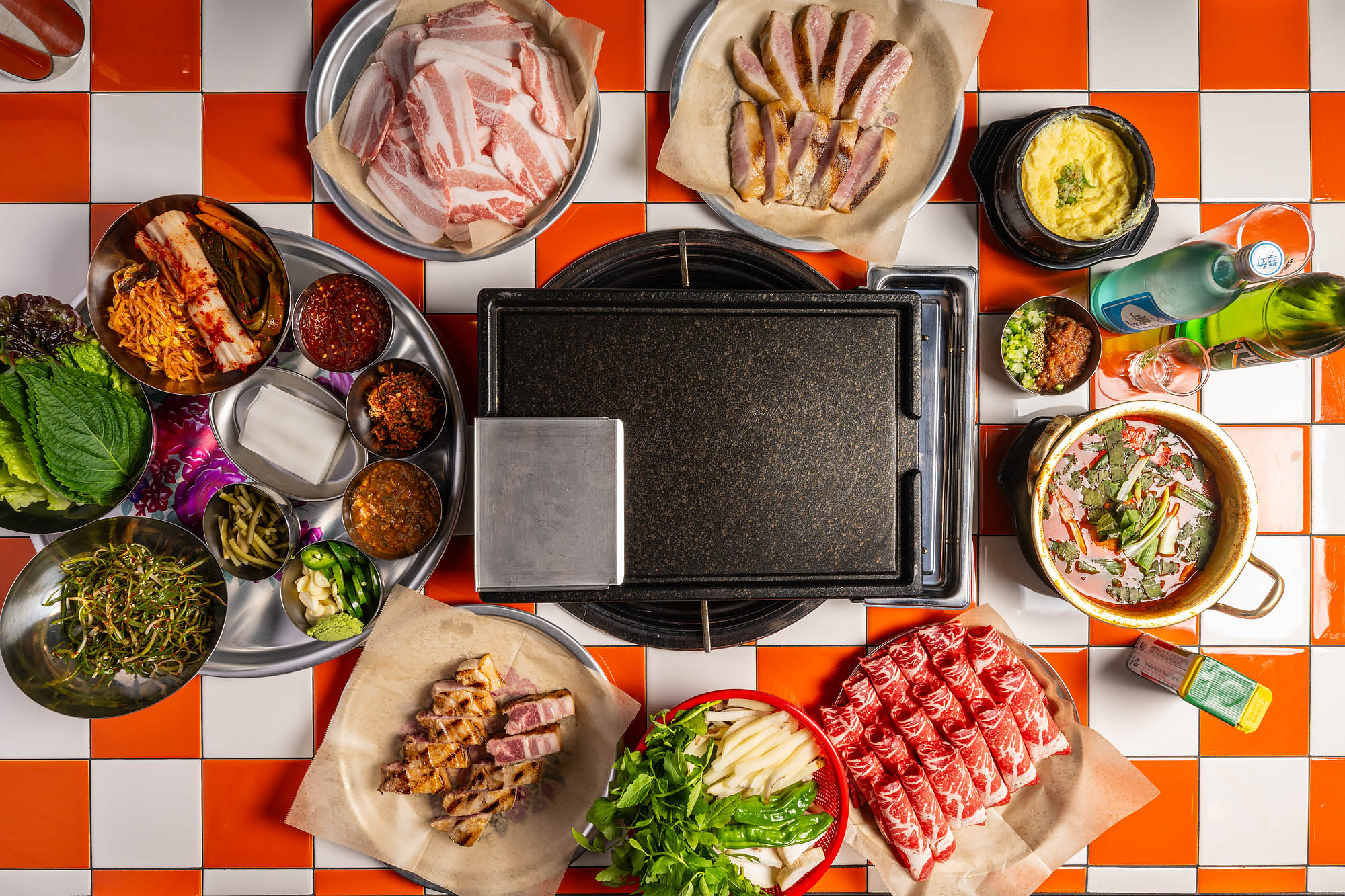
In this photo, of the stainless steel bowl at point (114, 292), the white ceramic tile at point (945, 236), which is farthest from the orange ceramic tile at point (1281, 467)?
the stainless steel bowl at point (114, 292)

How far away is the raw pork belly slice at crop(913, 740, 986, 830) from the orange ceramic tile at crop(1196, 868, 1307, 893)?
2.94ft

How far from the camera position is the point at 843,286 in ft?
6.82

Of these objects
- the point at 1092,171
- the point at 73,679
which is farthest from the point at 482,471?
the point at 1092,171

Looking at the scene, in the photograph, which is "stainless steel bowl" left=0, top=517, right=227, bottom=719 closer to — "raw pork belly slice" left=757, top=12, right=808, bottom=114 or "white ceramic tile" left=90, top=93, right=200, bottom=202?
"white ceramic tile" left=90, top=93, right=200, bottom=202

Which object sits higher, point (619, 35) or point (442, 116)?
point (619, 35)

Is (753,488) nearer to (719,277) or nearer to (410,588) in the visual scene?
(719,277)

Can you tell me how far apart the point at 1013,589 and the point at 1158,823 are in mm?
898

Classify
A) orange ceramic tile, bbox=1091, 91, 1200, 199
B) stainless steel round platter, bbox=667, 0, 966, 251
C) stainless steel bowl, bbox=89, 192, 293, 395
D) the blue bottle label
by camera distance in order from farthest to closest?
1. orange ceramic tile, bbox=1091, 91, 1200, 199
2. stainless steel round platter, bbox=667, 0, 966, 251
3. the blue bottle label
4. stainless steel bowl, bbox=89, 192, 293, 395

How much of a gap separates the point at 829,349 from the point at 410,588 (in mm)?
1353

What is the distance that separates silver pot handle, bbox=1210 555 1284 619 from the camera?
6.34ft

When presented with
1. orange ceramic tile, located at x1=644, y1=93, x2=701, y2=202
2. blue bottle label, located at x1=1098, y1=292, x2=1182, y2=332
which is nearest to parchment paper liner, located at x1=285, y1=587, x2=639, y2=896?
orange ceramic tile, located at x1=644, y1=93, x2=701, y2=202

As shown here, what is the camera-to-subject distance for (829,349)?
159cm

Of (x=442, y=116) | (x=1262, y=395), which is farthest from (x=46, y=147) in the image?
(x=1262, y=395)

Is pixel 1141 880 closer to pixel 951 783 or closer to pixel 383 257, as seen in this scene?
pixel 951 783
